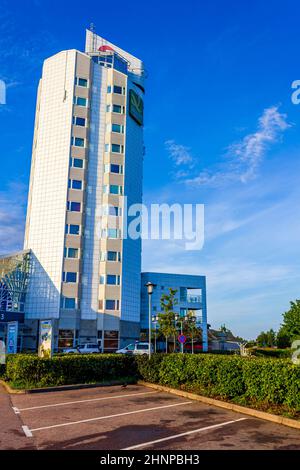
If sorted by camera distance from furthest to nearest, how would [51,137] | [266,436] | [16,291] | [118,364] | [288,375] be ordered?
[51,137], [16,291], [118,364], [288,375], [266,436]

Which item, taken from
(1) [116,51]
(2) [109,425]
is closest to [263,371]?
(2) [109,425]

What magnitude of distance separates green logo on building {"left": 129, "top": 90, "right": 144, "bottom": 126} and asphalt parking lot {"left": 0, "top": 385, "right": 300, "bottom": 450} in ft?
160

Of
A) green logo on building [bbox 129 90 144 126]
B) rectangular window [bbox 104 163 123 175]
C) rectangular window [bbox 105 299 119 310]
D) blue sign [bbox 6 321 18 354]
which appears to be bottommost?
blue sign [bbox 6 321 18 354]

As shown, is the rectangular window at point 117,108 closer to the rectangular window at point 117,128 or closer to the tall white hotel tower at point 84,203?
the tall white hotel tower at point 84,203

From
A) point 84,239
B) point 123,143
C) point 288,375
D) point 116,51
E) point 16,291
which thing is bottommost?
point 288,375

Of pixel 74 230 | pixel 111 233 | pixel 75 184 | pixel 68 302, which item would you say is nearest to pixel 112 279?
pixel 111 233

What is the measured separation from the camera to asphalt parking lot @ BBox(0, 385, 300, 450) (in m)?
9.01

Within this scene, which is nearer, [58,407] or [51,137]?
[58,407]

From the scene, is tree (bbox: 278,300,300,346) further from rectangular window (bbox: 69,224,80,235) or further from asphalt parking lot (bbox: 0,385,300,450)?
asphalt parking lot (bbox: 0,385,300,450)

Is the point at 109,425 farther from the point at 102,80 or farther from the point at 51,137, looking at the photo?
the point at 102,80

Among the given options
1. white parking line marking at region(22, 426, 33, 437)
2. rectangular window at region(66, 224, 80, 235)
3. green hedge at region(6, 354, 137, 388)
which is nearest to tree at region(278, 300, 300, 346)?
rectangular window at region(66, 224, 80, 235)

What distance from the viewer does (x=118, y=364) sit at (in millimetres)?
21141

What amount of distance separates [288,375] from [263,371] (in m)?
1.13
